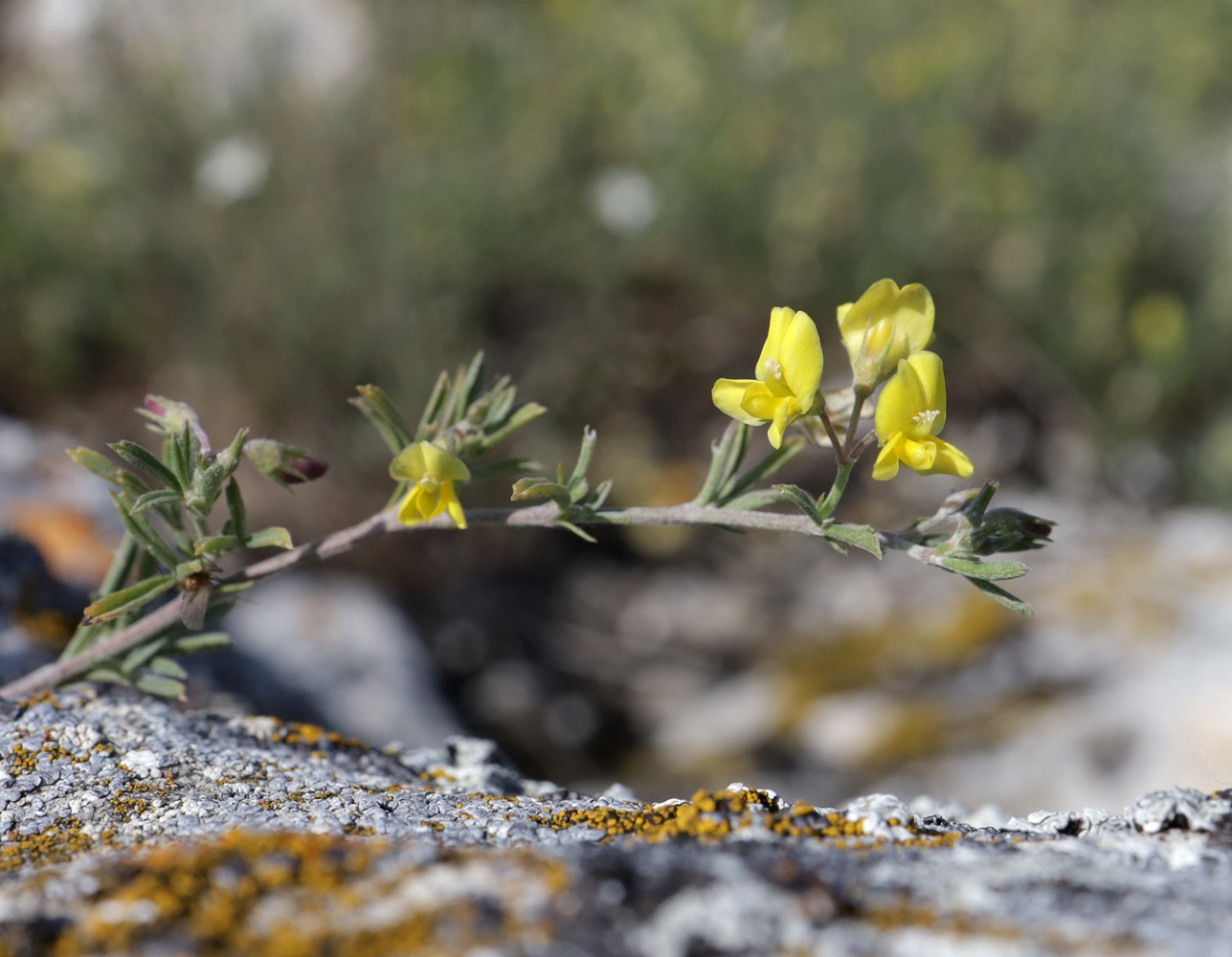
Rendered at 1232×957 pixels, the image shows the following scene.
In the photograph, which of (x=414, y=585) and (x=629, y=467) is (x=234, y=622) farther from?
(x=629, y=467)

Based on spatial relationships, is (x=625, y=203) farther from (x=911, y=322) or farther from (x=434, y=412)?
(x=911, y=322)

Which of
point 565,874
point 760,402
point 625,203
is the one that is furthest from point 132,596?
point 625,203

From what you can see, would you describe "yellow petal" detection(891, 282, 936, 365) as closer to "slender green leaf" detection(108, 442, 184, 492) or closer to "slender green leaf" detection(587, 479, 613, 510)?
"slender green leaf" detection(587, 479, 613, 510)

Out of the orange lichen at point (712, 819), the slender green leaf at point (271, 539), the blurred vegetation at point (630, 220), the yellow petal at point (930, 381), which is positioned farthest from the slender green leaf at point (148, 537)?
the blurred vegetation at point (630, 220)

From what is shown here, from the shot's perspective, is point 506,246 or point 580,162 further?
point 580,162

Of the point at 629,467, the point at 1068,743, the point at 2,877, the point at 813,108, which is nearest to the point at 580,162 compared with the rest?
the point at 813,108

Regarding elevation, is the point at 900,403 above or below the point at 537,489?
above
